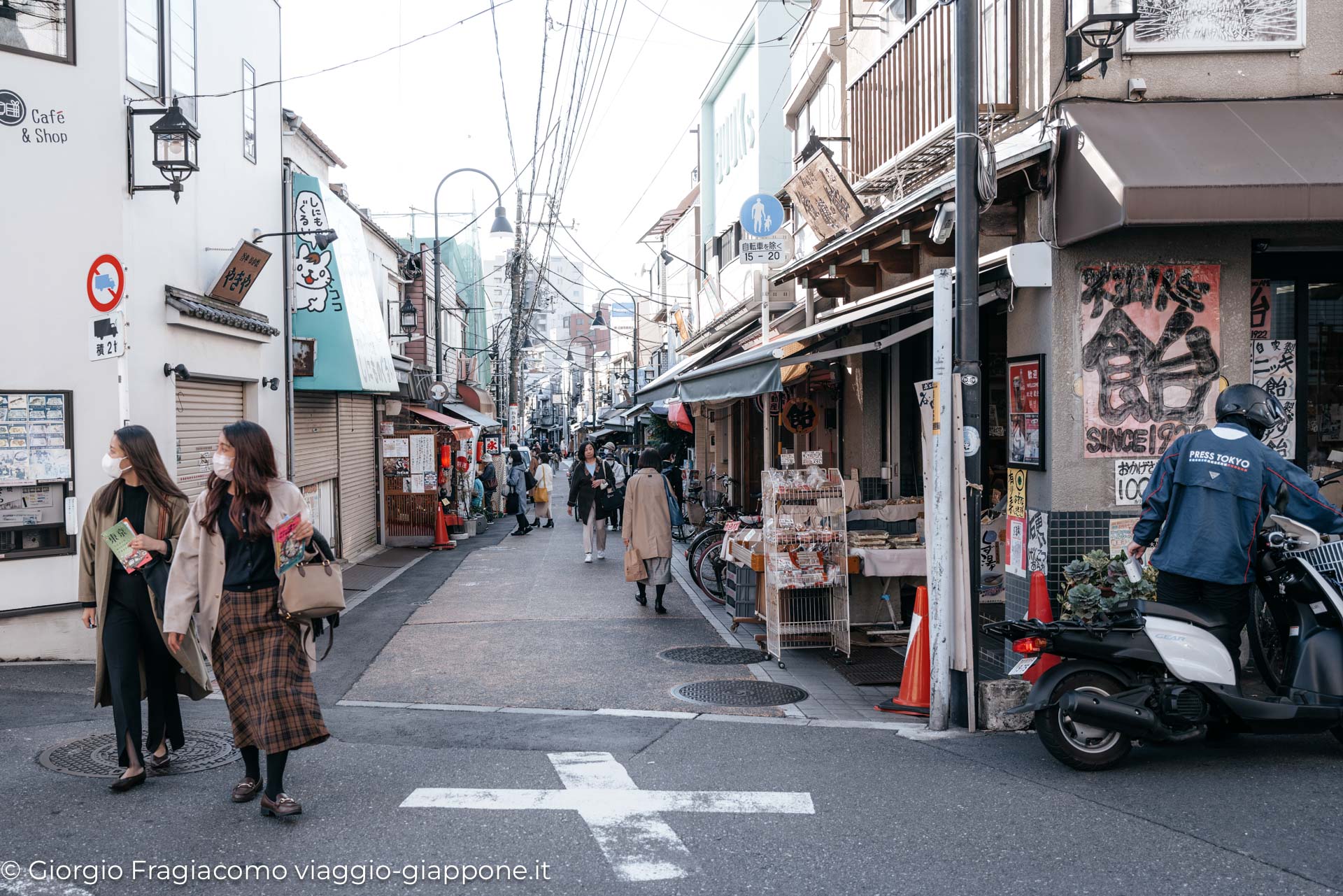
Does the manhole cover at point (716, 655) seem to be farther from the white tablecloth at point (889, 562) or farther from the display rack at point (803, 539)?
the white tablecloth at point (889, 562)

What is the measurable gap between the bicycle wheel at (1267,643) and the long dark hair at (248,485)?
17.8 feet

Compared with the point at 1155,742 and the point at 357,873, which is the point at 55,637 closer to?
the point at 357,873

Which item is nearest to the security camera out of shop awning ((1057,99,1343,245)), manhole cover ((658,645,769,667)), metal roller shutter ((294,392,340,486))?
shop awning ((1057,99,1343,245))

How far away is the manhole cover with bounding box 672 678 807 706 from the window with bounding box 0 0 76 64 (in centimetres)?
770

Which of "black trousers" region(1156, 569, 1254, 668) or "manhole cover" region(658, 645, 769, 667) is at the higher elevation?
"black trousers" region(1156, 569, 1254, 668)

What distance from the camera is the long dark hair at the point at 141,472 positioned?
222 inches

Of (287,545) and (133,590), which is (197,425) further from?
(287,545)

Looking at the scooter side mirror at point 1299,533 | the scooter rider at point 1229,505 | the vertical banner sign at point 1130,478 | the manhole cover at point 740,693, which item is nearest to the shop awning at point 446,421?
the manhole cover at point 740,693

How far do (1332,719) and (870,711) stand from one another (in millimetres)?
2959

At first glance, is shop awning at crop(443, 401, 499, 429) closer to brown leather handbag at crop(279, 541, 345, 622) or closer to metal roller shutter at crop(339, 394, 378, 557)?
metal roller shutter at crop(339, 394, 378, 557)

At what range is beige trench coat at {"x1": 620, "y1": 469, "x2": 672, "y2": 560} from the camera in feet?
41.3

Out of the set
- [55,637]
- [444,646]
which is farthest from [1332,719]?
[55,637]

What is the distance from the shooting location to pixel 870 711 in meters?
7.77

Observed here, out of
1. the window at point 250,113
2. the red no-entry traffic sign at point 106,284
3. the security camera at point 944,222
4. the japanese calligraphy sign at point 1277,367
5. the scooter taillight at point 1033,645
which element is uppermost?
the window at point 250,113
